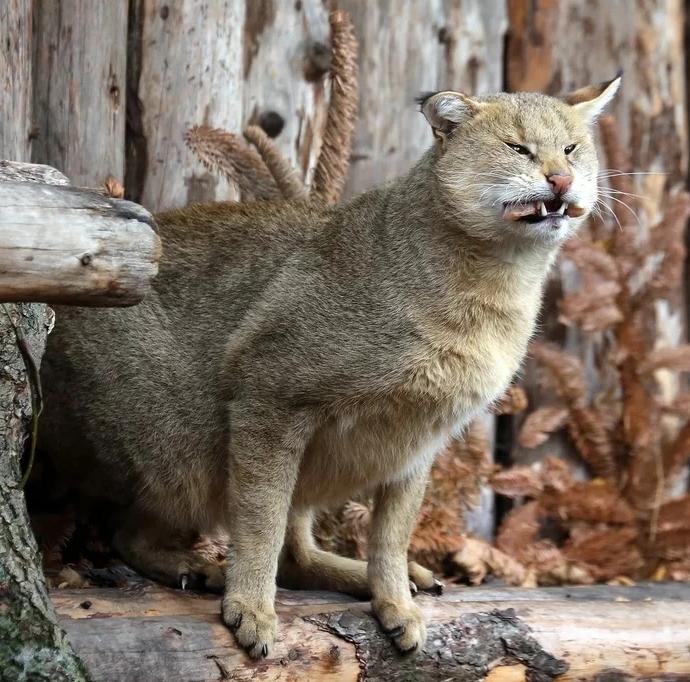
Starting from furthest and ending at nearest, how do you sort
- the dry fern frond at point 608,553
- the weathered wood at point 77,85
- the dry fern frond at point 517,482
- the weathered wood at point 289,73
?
the dry fern frond at point 608,553, the dry fern frond at point 517,482, the weathered wood at point 289,73, the weathered wood at point 77,85

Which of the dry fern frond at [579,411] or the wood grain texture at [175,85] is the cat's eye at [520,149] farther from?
the dry fern frond at [579,411]

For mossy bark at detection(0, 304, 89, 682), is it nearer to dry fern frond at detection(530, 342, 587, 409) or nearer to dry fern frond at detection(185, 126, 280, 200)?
dry fern frond at detection(185, 126, 280, 200)

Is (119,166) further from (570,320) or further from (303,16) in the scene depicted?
(570,320)

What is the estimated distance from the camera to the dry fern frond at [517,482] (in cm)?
483

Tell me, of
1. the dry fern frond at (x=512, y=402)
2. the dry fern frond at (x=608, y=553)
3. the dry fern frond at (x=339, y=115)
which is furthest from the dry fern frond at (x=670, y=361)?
the dry fern frond at (x=339, y=115)

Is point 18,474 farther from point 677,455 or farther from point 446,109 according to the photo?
point 677,455

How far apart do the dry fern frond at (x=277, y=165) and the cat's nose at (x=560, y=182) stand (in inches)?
51.3

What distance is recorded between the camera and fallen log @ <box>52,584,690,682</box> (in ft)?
10.1

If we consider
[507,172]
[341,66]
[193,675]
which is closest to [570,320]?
[341,66]

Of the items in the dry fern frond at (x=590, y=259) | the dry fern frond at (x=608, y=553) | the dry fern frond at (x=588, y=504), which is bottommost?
the dry fern frond at (x=608, y=553)

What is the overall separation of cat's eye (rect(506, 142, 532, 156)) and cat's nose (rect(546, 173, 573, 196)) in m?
0.16

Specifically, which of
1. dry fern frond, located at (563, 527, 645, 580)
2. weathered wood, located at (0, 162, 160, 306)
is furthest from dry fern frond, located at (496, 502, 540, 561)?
weathered wood, located at (0, 162, 160, 306)

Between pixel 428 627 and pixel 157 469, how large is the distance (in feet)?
3.31

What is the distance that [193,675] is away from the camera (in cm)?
307
